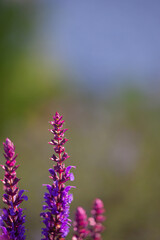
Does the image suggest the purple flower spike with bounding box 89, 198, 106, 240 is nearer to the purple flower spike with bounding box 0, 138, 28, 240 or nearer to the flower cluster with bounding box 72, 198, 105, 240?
the flower cluster with bounding box 72, 198, 105, 240

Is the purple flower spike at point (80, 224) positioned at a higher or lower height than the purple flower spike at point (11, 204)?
lower

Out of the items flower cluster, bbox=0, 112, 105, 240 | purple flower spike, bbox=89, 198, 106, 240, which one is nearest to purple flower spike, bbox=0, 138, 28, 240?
flower cluster, bbox=0, 112, 105, 240

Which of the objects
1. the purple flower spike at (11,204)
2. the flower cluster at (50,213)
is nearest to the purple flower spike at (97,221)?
the flower cluster at (50,213)

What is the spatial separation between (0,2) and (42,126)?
2.18 meters

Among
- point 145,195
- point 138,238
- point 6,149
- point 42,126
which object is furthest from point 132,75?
point 6,149

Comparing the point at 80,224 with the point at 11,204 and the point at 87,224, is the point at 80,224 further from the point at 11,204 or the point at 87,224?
the point at 11,204

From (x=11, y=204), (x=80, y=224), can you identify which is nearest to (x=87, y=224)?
(x=80, y=224)

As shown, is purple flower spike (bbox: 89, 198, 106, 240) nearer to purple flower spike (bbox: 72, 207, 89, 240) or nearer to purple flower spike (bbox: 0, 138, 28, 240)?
purple flower spike (bbox: 72, 207, 89, 240)

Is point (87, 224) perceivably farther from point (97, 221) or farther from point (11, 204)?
point (11, 204)

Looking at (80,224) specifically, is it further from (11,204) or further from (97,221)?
(11,204)

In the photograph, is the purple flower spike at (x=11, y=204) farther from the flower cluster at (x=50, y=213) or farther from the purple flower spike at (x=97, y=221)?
the purple flower spike at (x=97, y=221)

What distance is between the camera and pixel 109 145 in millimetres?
4559

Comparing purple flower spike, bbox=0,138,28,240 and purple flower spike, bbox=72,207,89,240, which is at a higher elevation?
purple flower spike, bbox=0,138,28,240

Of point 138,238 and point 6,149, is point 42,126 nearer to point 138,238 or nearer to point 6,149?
point 138,238
